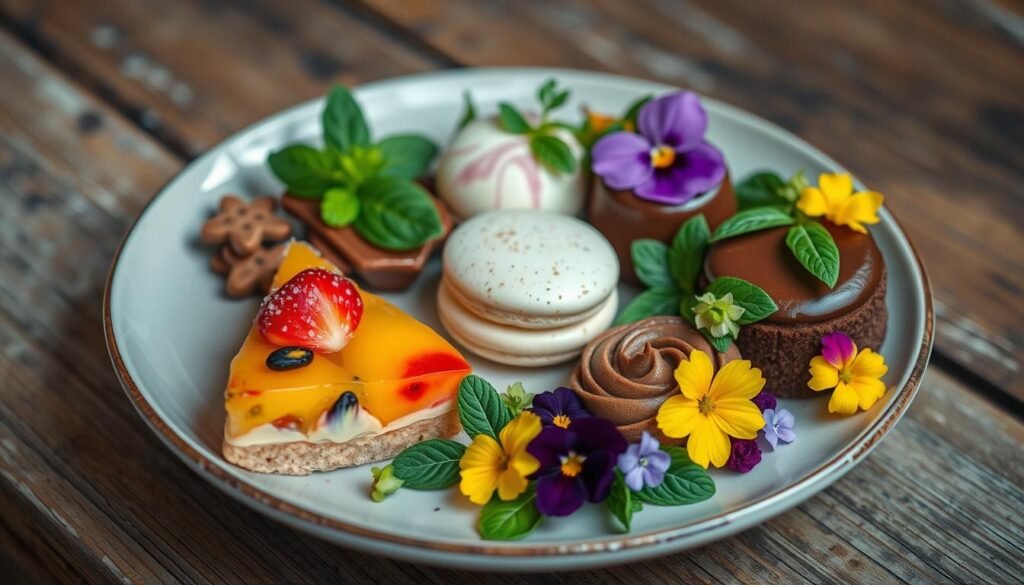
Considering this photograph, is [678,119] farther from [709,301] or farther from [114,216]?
[114,216]

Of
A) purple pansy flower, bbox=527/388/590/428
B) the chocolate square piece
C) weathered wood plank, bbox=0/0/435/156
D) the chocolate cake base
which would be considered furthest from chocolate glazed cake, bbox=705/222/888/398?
weathered wood plank, bbox=0/0/435/156

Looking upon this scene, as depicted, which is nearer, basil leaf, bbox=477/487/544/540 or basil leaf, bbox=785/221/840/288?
basil leaf, bbox=477/487/544/540

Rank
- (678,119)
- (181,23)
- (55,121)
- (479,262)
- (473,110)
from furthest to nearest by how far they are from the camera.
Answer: (181,23)
(55,121)
(473,110)
(678,119)
(479,262)

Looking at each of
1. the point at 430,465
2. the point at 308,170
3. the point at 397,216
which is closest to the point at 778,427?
the point at 430,465

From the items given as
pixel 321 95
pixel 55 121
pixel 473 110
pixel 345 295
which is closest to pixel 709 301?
pixel 345 295

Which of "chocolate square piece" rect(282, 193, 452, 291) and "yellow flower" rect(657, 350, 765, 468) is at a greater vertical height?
"yellow flower" rect(657, 350, 765, 468)

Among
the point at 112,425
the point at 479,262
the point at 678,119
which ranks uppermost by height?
the point at 678,119

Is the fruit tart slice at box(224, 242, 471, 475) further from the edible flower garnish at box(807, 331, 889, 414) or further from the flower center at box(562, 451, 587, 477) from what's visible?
the edible flower garnish at box(807, 331, 889, 414)

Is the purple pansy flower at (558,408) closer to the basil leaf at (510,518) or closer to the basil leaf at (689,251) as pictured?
the basil leaf at (510,518)
